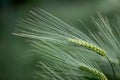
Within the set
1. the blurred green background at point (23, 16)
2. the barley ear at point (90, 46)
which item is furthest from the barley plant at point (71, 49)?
the blurred green background at point (23, 16)

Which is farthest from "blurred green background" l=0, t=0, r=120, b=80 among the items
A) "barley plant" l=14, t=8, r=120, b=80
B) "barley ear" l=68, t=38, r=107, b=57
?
"barley ear" l=68, t=38, r=107, b=57

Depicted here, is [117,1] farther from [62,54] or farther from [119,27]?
[62,54]

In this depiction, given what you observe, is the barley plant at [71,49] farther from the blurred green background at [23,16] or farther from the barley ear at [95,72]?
the blurred green background at [23,16]

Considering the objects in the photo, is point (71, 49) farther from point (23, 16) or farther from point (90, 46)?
point (23, 16)

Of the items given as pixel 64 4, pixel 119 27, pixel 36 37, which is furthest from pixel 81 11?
pixel 36 37

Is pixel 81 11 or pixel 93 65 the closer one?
pixel 93 65

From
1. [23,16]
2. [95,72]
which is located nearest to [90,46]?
[95,72]
